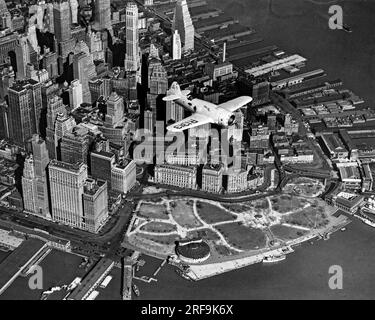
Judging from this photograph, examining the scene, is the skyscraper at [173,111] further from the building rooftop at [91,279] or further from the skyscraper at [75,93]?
the building rooftop at [91,279]

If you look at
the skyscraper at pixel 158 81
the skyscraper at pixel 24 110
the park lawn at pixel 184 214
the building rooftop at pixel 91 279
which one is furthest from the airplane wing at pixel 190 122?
the skyscraper at pixel 24 110

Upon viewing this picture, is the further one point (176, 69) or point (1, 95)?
point (176, 69)

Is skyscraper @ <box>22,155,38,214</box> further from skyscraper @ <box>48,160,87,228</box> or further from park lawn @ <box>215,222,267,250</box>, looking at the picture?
park lawn @ <box>215,222,267,250</box>

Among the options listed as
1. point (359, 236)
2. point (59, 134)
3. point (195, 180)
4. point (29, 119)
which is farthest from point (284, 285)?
point (29, 119)

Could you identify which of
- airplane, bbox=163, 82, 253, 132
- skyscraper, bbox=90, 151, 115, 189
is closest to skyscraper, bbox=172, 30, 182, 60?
airplane, bbox=163, 82, 253, 132

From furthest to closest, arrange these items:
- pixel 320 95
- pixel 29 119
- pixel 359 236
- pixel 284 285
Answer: pixel 320 95
pixel 29 119
pixel 359 236
pixel 284 285

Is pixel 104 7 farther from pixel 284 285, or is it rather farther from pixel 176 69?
pixel 284 285

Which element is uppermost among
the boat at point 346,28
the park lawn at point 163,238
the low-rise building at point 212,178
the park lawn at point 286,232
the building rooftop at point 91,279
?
the boat at point 346,28
